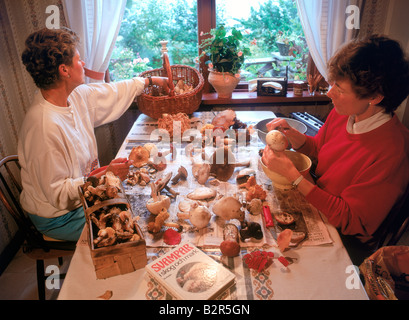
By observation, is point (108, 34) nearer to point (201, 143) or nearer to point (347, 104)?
point (201, 143)

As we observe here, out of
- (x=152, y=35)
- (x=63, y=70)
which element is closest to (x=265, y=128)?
(x=63, y=70)

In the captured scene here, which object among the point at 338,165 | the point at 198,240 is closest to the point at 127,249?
the point at 198,240

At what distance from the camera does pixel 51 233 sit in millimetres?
1545

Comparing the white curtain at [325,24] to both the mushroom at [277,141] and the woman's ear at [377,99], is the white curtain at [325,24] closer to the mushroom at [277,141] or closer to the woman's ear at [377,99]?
the woman's ear at [377,99]

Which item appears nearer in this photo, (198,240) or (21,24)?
(198,240)

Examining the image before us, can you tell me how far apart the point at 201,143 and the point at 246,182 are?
0.48 meters

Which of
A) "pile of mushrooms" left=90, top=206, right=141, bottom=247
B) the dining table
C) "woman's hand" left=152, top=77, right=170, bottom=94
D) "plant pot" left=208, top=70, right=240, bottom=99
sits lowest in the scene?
the dining table

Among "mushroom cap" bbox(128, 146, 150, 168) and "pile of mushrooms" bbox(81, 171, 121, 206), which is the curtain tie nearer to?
"mushroom cap" bbox(128, 146, 150, 168)

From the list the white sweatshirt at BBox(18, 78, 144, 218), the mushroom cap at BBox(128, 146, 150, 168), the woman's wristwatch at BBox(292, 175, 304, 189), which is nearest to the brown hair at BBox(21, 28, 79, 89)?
the white sweatshirt at BBox(18, 78, 144, 218)

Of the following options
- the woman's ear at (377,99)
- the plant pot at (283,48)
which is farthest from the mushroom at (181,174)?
the plant pot at (283,48)

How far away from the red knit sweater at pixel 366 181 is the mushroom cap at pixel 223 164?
1.28 ft

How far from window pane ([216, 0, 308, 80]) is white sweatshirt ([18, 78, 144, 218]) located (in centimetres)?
157

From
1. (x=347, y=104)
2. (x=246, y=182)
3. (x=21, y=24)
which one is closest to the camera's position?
(x=347, y=104)

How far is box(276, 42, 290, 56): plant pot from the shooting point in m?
2.79
